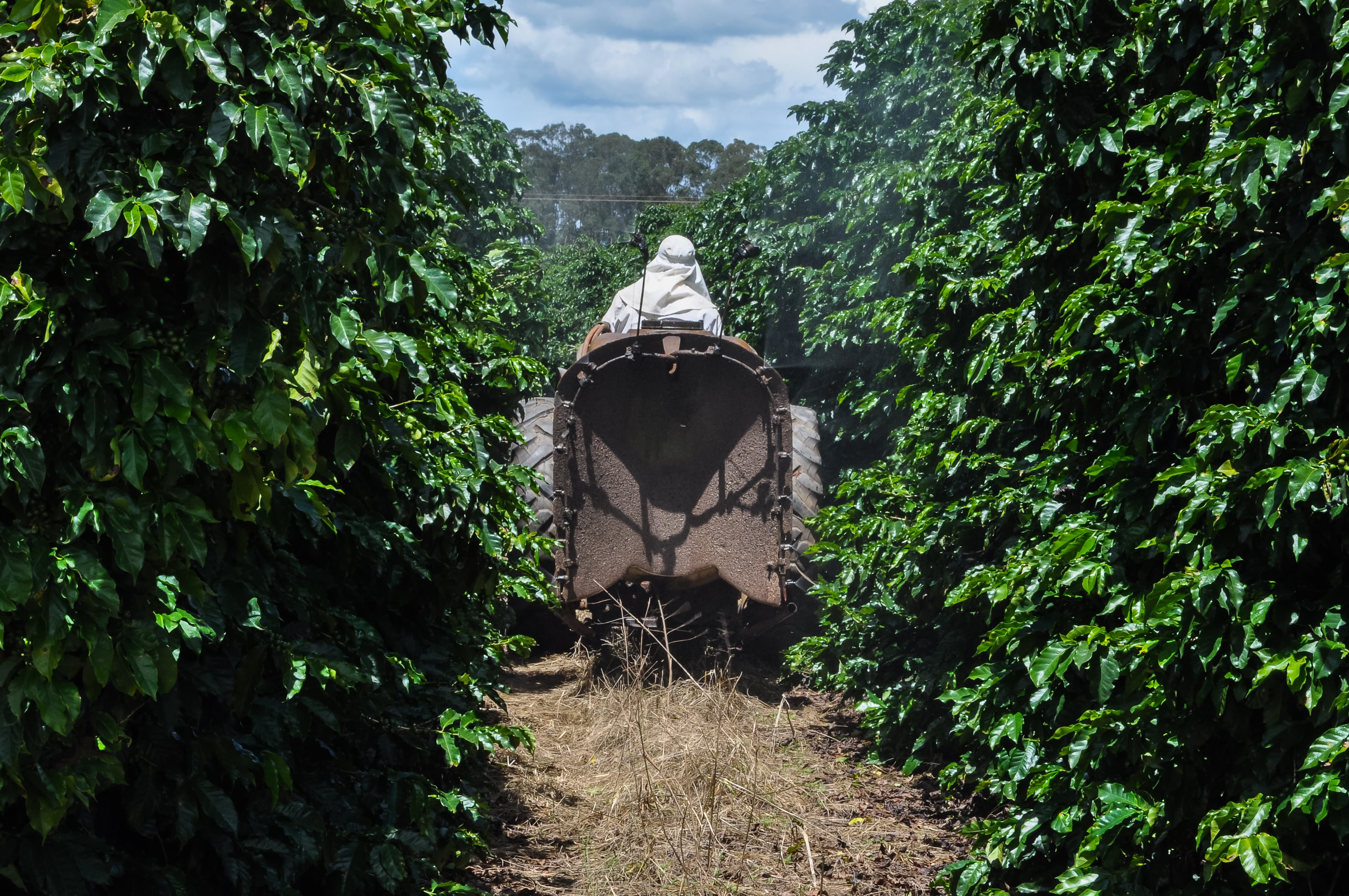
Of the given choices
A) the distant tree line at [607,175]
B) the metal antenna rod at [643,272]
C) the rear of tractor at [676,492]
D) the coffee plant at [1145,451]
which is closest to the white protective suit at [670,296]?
the metal antenna rod at [643,272]

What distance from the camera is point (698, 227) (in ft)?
39.6

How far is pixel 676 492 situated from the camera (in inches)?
273

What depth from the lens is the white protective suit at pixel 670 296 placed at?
7.33 m

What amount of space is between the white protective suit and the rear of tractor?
1.25 feet

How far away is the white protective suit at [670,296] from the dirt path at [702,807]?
2414mm

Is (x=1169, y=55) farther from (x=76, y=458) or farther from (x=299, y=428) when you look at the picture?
(x=76, y=458)

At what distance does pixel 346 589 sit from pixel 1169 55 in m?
2.81

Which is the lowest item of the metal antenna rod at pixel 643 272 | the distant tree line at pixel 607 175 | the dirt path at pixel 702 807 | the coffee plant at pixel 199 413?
the dirt path at pixel 702 807

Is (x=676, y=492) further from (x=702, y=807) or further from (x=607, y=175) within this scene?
(x=607, y=175)

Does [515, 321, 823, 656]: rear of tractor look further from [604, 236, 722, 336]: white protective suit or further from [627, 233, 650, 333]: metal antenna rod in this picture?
[604, 236, 722, 336]: white protective suit

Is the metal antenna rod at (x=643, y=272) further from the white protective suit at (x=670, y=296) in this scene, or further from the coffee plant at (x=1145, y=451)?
the coffee plant at (x=1145, y=451)

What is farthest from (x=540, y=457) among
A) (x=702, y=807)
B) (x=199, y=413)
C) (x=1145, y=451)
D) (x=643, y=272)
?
(x=199, y=413)

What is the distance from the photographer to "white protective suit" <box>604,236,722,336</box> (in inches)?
289

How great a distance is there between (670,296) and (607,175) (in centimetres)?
4744
